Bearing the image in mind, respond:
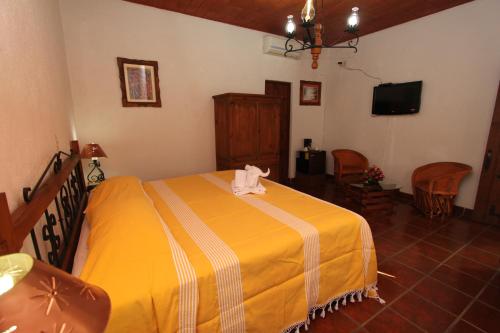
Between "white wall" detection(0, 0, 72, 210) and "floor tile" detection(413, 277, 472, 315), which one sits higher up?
"white wall" detection(0, 0, 72, 210)

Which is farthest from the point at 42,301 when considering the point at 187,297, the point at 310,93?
the point at 310,93

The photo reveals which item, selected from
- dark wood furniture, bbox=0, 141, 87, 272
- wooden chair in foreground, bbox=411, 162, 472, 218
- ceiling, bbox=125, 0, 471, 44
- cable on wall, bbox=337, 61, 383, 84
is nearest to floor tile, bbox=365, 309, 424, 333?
dark wood furniture, bbox=0, 141, 87, 272

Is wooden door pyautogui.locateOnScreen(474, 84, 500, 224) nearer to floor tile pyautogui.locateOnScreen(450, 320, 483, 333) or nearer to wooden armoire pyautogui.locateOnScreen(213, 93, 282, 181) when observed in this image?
floor tile pyautogui.locateOnScreen(450, 320, 483, 333)

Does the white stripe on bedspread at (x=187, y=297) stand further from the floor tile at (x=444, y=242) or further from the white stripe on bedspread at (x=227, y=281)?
the floor tile at (x=444, y=242)

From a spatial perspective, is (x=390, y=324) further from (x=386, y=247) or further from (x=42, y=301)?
(x=42, y=301)

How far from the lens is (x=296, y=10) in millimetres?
3205

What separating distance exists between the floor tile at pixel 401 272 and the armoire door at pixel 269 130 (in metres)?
2.22

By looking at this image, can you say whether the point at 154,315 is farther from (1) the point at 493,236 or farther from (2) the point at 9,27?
(1) the point at 493,236

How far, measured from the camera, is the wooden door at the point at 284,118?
14.3ft

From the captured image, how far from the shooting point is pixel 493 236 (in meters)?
2.69

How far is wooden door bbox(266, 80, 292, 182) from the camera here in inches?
172

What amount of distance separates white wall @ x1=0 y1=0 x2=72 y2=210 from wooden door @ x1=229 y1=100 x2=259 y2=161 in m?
2.10

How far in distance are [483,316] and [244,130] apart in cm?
301

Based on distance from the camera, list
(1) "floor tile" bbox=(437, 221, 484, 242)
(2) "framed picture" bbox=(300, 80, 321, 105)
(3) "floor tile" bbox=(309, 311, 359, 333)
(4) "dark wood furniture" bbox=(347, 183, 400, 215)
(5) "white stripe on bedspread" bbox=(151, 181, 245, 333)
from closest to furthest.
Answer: (5) "white stripe on bedspread" bbox=(151, 181, 245, 333) → (3) "floor tile" bbox=(309, 311, 359, 333) → (1) "floor tile" bbox=(437, 221, 484, 242) → (4) "dark wood furniture" bbox=(347, 183, 400, 215) → (2) "framed picture" bbox=(300, 80, 321, 105)
